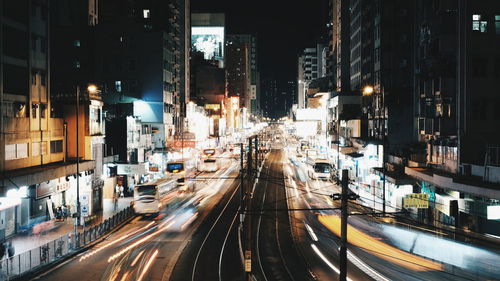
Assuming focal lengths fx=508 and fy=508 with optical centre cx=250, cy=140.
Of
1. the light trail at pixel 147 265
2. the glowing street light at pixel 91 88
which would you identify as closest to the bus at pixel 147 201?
the glowing street light at pixel 91 88

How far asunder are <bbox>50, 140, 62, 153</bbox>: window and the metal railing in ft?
29.8

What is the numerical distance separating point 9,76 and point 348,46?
75.6 m

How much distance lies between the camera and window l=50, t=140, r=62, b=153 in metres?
39.3

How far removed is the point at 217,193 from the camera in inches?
2224

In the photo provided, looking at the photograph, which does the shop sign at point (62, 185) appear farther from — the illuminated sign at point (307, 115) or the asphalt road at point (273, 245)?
the illuminated sign at point (307, 115)

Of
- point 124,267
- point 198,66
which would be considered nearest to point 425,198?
point 124,267

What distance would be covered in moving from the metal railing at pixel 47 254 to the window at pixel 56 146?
29.8ft

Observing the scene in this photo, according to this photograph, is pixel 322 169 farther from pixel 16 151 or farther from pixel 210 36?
pixel 210 36

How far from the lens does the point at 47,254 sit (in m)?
25.9

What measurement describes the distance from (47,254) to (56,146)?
52.5 ft

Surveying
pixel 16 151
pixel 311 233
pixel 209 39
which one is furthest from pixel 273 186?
pixel 209 39

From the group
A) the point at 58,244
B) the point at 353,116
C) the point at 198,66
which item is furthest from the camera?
the point at 198,66

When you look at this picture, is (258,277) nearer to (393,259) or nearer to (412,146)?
(393,259)

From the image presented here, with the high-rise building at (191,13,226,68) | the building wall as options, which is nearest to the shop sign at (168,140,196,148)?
the building wall
